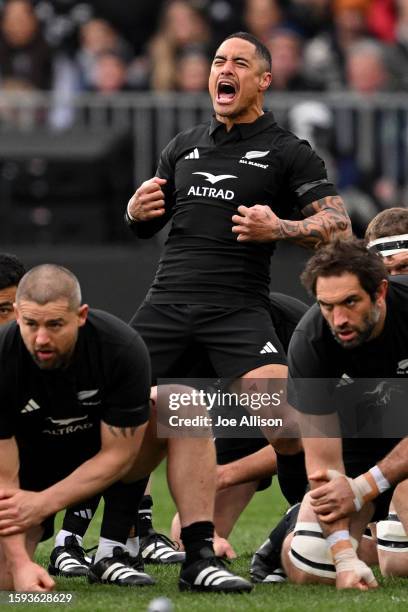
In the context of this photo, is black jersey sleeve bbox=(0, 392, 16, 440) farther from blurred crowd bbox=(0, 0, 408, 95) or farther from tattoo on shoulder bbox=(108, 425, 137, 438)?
blurred crowd bbox=(0, 0, 408, 95)

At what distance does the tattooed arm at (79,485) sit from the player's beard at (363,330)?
884 mm

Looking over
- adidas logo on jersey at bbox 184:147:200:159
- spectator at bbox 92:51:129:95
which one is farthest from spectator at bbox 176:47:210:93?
adidas logo on jersey at bbox 184:147:200:159

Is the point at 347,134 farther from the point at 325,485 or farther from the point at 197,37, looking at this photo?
the point at 325,485

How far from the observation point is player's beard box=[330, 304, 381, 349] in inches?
255

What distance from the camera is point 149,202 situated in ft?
25.4

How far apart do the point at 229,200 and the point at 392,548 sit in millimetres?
1807

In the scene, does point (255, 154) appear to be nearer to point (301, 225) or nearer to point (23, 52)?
point (301, 225)

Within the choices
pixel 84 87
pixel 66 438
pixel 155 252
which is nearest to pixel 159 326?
pixel 66 438

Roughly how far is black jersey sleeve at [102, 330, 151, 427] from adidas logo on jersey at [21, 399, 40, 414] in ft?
1.00

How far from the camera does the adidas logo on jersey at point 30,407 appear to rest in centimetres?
655

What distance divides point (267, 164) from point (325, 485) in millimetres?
1800

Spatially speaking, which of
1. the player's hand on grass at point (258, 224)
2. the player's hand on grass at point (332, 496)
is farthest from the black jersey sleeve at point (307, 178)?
the player's hand on grass at point (332, 496)

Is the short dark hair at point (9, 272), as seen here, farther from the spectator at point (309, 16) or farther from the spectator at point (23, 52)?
the spectator at point (309, 16)

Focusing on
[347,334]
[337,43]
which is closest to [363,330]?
[347,334]
